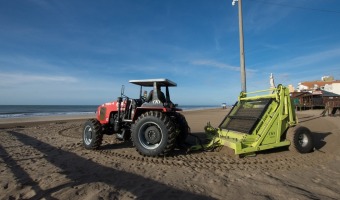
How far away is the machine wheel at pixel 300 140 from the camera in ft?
20.6

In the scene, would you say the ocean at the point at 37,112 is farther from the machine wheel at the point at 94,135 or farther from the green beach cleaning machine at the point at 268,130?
the green beach cleaning machine at the point at 268,130

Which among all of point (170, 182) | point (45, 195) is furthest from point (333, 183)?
point (45, 195)

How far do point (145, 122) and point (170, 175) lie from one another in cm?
189

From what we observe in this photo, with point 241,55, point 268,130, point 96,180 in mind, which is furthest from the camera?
point 241,55

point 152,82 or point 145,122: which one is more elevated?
point 152,82

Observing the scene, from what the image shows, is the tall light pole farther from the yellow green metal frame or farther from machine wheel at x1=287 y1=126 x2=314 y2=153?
machine wheel at x1=287 y1=126 x2=314 y2=153

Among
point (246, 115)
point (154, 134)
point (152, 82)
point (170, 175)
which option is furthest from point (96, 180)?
point (246, 115)

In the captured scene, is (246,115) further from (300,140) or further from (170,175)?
(170,175)

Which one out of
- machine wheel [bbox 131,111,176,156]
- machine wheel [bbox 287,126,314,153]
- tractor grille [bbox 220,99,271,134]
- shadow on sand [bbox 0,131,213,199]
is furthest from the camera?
tractor grille [bbox 220,99,271,134]

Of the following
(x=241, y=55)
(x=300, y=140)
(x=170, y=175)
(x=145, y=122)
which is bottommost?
(x=170, y=175)

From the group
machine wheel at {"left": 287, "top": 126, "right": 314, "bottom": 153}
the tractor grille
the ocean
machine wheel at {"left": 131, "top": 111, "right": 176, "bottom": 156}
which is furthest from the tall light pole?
the ocean

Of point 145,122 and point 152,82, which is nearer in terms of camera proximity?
point 145,122

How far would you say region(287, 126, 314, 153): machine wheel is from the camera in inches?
247

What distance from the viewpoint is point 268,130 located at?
6074 millimetres
